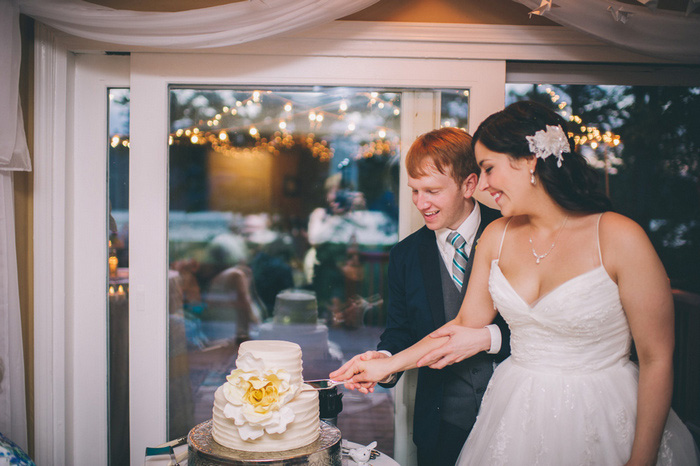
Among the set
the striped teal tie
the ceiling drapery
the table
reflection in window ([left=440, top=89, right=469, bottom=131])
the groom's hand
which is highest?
the ceiling drapery

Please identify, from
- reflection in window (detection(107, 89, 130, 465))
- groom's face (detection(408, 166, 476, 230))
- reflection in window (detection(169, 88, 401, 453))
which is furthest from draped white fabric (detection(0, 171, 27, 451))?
groom's face (detection(408, 166, 476, 230))

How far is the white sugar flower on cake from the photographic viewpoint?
1.41 meters

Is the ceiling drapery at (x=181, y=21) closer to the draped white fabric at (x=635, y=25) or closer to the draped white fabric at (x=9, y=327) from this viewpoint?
the draped white fabric at (x=9, y=327)

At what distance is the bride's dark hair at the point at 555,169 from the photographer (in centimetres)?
163

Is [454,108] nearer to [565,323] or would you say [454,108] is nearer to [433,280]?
[433,280]

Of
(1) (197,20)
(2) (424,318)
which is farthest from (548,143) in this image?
(1) (197,20)

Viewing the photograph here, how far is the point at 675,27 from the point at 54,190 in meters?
2.77

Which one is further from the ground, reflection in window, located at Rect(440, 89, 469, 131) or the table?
reflection in window, located at Rect(440, 89, 469, 131)

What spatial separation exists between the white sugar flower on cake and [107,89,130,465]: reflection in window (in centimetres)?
141

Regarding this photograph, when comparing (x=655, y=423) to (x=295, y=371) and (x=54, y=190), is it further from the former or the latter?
(x=54, y=190)

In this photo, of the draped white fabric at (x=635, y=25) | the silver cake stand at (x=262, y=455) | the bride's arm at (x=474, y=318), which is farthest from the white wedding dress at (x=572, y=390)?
the draped white fabric at (x=635, y=25)

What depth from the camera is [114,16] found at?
221 cm

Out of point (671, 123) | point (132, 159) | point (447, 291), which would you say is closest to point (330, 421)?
point (447, 291)

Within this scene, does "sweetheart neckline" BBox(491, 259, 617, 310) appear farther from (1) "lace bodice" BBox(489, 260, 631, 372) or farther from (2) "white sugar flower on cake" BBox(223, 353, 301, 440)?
(2) "white sugar flower on cake" BBox(223, 353, 301, 440)
